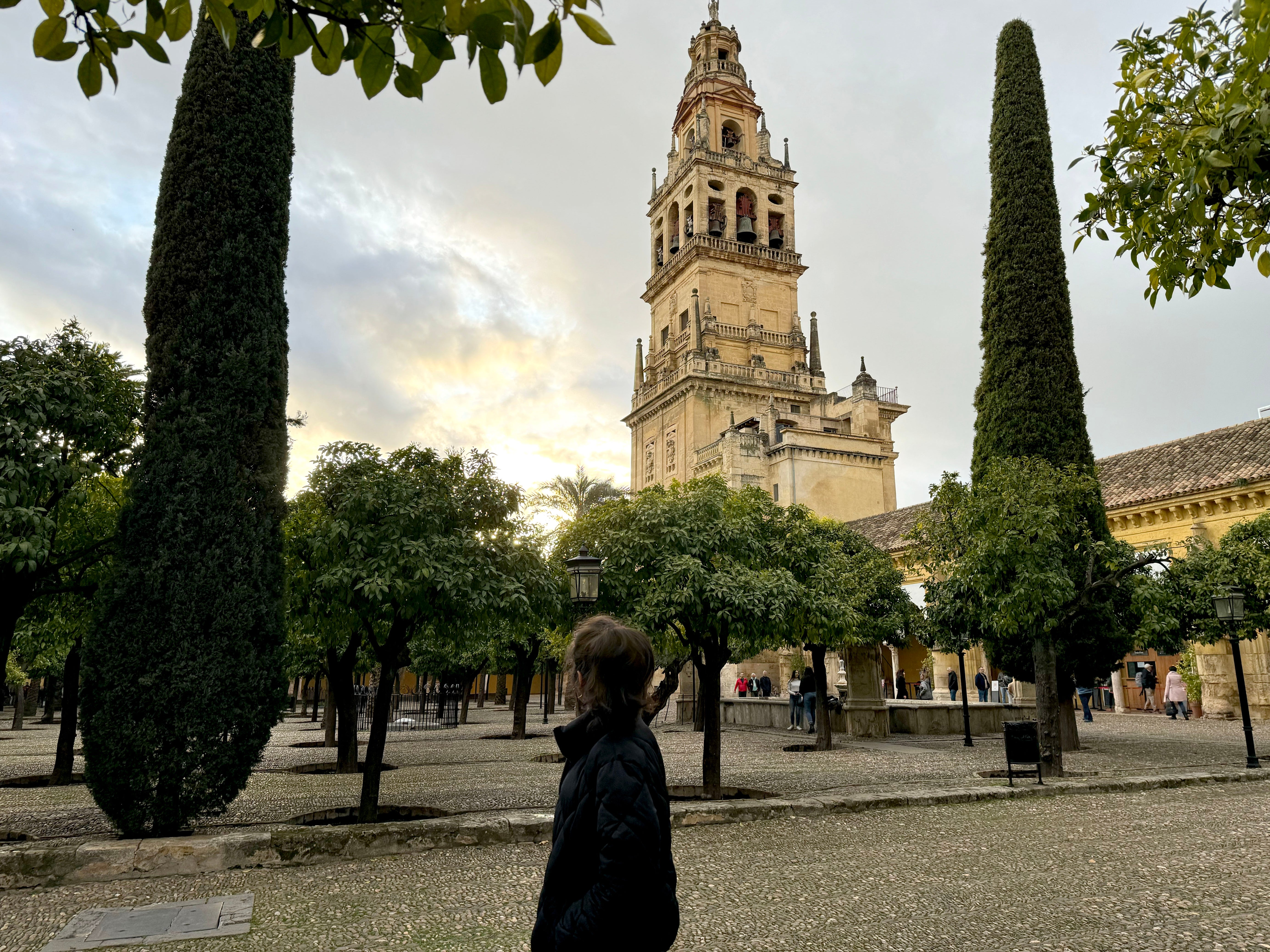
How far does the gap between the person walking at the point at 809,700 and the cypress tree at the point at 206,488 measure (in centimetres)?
1647

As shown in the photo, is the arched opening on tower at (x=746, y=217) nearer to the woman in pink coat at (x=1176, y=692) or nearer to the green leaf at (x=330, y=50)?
the woman in pink coat at (x=1176, y=692)

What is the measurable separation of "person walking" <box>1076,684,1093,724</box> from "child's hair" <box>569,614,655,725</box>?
83.1 feet

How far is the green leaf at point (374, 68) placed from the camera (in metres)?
2.60

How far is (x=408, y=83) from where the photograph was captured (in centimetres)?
282

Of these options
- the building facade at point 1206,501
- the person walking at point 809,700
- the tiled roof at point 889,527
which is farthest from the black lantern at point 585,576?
the tiled roof at point 889,527

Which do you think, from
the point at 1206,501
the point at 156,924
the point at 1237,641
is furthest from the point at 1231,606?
the point at 156,924

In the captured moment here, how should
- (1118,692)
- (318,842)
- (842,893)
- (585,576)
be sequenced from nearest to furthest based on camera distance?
1. (842,893)
2. (318,842)
3. (585,576)
4. (1118,692)

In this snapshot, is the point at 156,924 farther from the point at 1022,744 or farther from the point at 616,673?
the point at 1022,744

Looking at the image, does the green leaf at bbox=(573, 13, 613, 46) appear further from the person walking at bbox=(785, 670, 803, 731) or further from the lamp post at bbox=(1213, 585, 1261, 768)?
the person walking at bbox=(785, 670, 803, 731)

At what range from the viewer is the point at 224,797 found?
7.69m

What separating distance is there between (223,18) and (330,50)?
365 mm

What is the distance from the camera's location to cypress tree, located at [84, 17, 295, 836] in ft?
24.6

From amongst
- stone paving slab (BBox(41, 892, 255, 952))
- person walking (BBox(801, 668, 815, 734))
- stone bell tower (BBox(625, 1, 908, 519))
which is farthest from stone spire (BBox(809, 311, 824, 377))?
stone paving slab (BBox(41, 892, 255, 952))

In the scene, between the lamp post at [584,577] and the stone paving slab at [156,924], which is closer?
the stone paving slab at [156,924]
